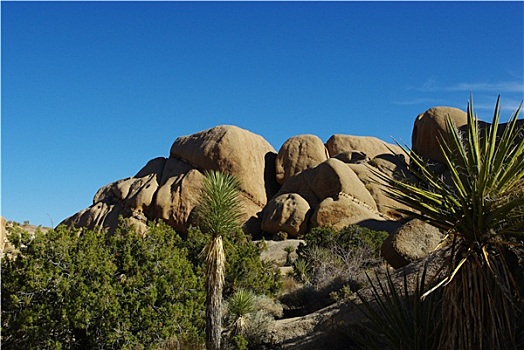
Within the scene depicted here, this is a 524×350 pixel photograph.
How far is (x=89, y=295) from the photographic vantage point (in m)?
13.2

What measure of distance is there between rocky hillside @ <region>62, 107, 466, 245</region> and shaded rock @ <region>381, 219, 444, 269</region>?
16.8 meters

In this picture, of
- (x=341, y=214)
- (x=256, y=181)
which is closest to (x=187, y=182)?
(x=256, y=181)

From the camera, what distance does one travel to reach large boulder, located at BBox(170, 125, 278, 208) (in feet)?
140

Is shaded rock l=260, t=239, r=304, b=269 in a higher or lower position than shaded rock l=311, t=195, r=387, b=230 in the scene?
lower

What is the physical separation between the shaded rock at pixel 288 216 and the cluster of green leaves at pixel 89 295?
64.3ft

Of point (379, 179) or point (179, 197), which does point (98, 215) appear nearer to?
point (179, 197)

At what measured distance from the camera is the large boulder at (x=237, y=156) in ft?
140

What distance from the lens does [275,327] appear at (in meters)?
15.7

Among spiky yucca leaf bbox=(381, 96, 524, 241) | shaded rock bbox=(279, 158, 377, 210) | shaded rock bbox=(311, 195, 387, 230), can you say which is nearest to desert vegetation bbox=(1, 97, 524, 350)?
spiky yucca leaf bbox=(381, 96, 524, 241)

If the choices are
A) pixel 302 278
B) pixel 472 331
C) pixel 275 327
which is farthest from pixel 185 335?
pixel 472 331

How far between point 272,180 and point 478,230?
3893 centimetres

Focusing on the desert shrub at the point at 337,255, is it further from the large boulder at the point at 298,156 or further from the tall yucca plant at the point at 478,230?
the large boulder at the point at 298,156

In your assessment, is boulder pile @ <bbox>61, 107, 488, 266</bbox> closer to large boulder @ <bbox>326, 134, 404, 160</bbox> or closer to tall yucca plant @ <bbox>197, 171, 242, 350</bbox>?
large boulder @ <bbox>326, 134, 404, 160</bbox>

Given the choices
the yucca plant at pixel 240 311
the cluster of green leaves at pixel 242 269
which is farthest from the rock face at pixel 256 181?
the yucca plant at pixel 240 311
